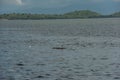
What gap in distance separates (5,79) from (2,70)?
18.5ft

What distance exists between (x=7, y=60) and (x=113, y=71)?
12533mm

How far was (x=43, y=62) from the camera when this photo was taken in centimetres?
4141

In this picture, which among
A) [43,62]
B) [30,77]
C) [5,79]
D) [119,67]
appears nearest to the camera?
[5,79]

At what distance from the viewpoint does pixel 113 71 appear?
35.2m

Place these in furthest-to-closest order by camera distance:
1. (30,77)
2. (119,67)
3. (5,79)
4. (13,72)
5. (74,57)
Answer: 1. (74,57)
2. (119,67)
3. (13,72)
4. (30,77)
5. (5,79)

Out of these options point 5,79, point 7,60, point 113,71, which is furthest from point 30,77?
point 7,60

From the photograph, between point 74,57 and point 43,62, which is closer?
point 43,62

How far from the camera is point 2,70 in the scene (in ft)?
119

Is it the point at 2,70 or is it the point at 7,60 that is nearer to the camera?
the point at 2,70

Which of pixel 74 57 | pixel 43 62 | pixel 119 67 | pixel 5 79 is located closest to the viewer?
pixel 5 79

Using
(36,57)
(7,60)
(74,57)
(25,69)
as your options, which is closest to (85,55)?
(74,57)

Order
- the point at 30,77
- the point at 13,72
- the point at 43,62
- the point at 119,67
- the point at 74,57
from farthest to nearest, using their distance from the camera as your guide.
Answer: the point at 74,57
the point at 43,62
the point at 119,67
the point at 13,72
the point at 30,77

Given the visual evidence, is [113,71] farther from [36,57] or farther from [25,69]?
[36,57]

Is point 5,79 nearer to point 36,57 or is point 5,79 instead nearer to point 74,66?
point 74,66
